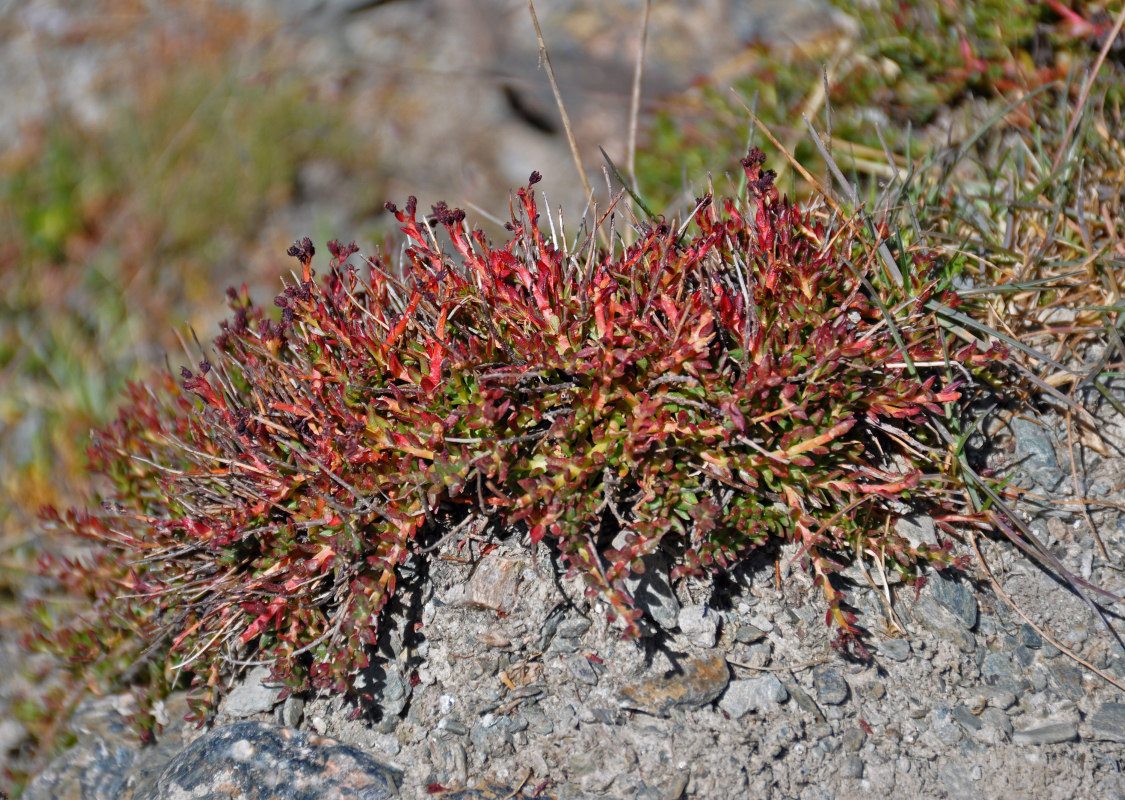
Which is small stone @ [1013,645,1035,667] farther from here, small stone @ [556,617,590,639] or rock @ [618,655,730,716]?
small stone @ [556,617,590,639]

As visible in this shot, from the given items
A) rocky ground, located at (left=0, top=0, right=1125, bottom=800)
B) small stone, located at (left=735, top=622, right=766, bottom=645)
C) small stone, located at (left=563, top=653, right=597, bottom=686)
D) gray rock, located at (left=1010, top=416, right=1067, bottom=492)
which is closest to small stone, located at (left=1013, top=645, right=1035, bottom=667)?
rocky ground, located at (left=0, top=0, right=1125, bottom=800)

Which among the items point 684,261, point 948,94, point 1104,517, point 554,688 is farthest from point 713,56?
point 554,688

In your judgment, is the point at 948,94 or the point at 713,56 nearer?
the point at 948,94

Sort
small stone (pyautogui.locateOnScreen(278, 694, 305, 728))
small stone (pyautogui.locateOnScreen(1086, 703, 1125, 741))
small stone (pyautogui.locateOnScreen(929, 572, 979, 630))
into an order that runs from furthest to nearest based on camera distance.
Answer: small stone (pyautogui.locateOnScreen(278, 694, 305, 728)) → small stone (pyautogui.locateOnScreen(929, 572, 979, 630)) → small stone (pyautogui.locateOnScreen(1086, 703, 1125, 741))

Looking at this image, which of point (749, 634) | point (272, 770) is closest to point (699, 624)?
point (749, 634)

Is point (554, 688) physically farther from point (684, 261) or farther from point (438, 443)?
point (684, 261)

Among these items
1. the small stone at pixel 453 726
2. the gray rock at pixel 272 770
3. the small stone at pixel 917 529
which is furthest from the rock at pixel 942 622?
the gray rock at pixel 272 770
